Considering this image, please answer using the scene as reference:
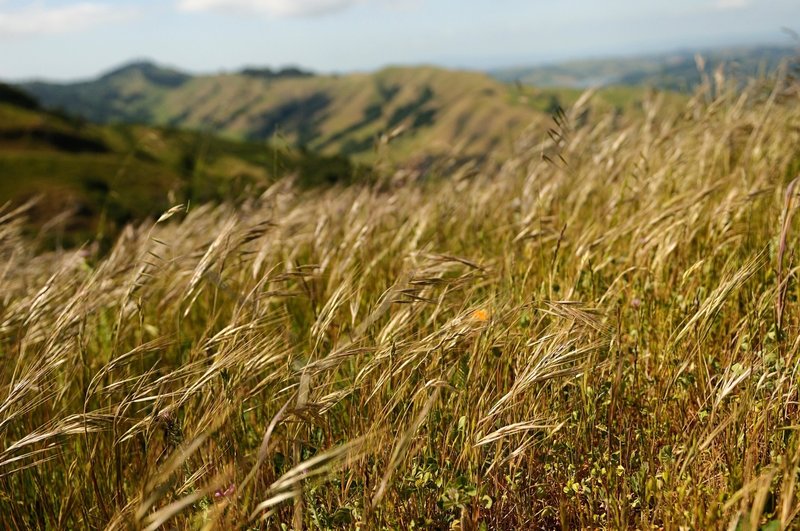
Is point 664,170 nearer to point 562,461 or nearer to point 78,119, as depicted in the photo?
point 562,461

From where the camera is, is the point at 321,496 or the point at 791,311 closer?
the point at 321,496

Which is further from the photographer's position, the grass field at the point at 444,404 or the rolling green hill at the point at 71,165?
the rolling green hill at the point at 71,165

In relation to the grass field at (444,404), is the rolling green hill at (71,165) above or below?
below

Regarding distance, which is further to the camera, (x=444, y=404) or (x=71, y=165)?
(x=71, y=165)

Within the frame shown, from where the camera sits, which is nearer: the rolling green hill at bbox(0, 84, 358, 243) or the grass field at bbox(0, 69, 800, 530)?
the grass field at bbox(0, 69, 800, 530)

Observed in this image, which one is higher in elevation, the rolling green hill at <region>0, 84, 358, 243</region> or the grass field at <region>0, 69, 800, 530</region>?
the grass field at <region>0, 69, 800, 530</region>

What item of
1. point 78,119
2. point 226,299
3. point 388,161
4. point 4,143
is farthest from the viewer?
point 78,119

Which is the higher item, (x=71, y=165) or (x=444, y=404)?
(x=444, y=404)

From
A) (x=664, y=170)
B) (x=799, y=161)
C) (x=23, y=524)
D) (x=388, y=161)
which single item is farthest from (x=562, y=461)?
(x=799, y=161)

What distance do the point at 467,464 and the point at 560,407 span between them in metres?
0.34

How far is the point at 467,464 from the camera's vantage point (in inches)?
65.0

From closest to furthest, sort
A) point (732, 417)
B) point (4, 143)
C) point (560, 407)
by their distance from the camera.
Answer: point (732, 417)
point (560, 407)
point (4, 143)

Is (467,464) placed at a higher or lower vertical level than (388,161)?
lower

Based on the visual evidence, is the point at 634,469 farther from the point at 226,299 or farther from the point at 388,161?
the point at 388,161
